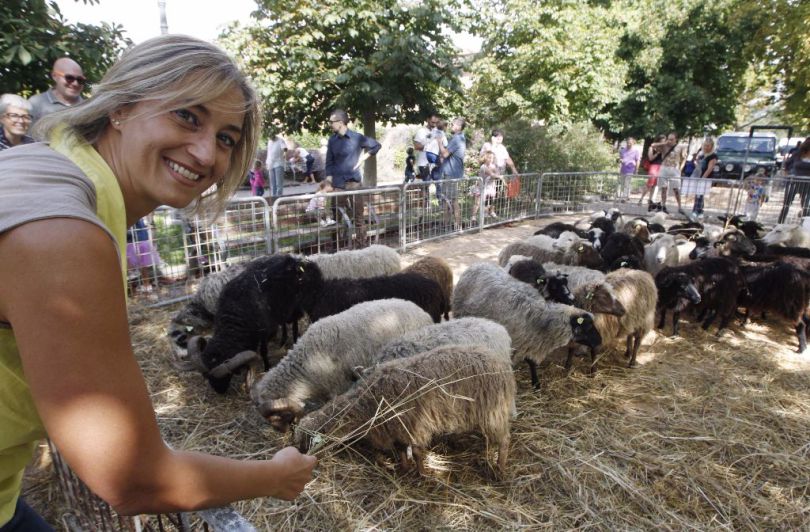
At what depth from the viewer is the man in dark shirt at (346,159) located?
7.63 m

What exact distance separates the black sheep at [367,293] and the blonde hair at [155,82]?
3.56 metres

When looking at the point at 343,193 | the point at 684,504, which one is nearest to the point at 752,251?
the point at 684,504

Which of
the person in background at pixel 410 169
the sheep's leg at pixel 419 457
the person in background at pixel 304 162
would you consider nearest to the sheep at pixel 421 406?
the sheep's leg at pixel 419 457

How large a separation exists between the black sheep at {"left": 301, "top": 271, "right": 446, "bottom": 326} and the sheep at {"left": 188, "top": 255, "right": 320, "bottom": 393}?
0.54 ft

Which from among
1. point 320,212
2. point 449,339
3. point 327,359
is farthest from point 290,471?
point 320,212

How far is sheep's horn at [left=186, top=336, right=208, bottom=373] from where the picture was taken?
3.94 metres

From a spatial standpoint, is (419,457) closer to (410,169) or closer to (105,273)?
(105,273)

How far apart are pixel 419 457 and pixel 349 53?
942cm

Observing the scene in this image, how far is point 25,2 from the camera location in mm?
4629

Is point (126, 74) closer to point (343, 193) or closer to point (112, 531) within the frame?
point (112, 531)

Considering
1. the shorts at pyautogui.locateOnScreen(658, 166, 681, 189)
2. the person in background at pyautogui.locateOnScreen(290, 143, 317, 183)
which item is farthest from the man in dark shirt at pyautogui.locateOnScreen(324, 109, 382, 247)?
the person in background at pyautogui.locateOnScreen(290, 143, 317, 183)

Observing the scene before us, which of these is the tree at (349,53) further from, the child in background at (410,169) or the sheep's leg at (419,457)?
the sheep's leg at (419,457)

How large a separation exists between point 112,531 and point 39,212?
1748 millimetres

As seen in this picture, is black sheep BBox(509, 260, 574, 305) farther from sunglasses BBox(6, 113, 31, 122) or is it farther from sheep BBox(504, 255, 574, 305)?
sunglasses BBox(6, 113, 31, 122)
